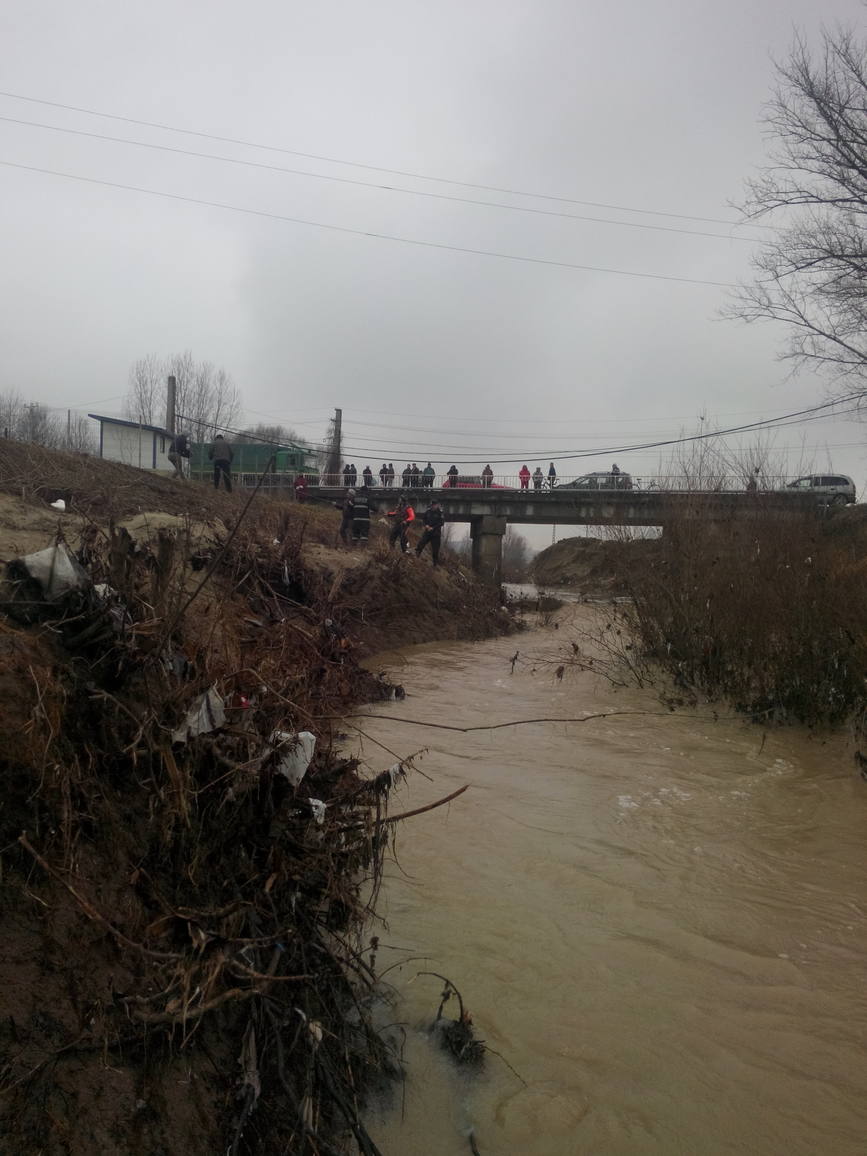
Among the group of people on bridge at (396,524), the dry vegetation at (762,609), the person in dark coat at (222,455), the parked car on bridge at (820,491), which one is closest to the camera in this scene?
the dry vegetation at (762,609)

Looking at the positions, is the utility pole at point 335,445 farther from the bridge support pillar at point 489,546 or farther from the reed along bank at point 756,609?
the reed along bank at point 756,609

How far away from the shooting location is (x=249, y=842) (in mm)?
2895

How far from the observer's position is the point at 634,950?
12.6ft

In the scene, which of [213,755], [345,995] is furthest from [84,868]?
[345,995]

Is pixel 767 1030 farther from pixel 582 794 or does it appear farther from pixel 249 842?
pixel 582 794

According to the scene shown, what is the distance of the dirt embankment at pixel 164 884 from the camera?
204cm

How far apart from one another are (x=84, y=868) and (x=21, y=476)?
1146cm

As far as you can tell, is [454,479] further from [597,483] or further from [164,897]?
[164,897]

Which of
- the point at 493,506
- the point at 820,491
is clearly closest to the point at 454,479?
the point at 493,506

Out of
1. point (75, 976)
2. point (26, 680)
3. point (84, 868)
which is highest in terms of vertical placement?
point (26, 680)

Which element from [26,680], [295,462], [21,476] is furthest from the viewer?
[295,462]

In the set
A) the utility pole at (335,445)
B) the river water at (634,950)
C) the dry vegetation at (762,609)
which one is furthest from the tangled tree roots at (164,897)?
the utility pole at (335,445)

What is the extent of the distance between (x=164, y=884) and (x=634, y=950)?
7.90 ft

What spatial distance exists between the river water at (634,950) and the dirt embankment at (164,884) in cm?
53
